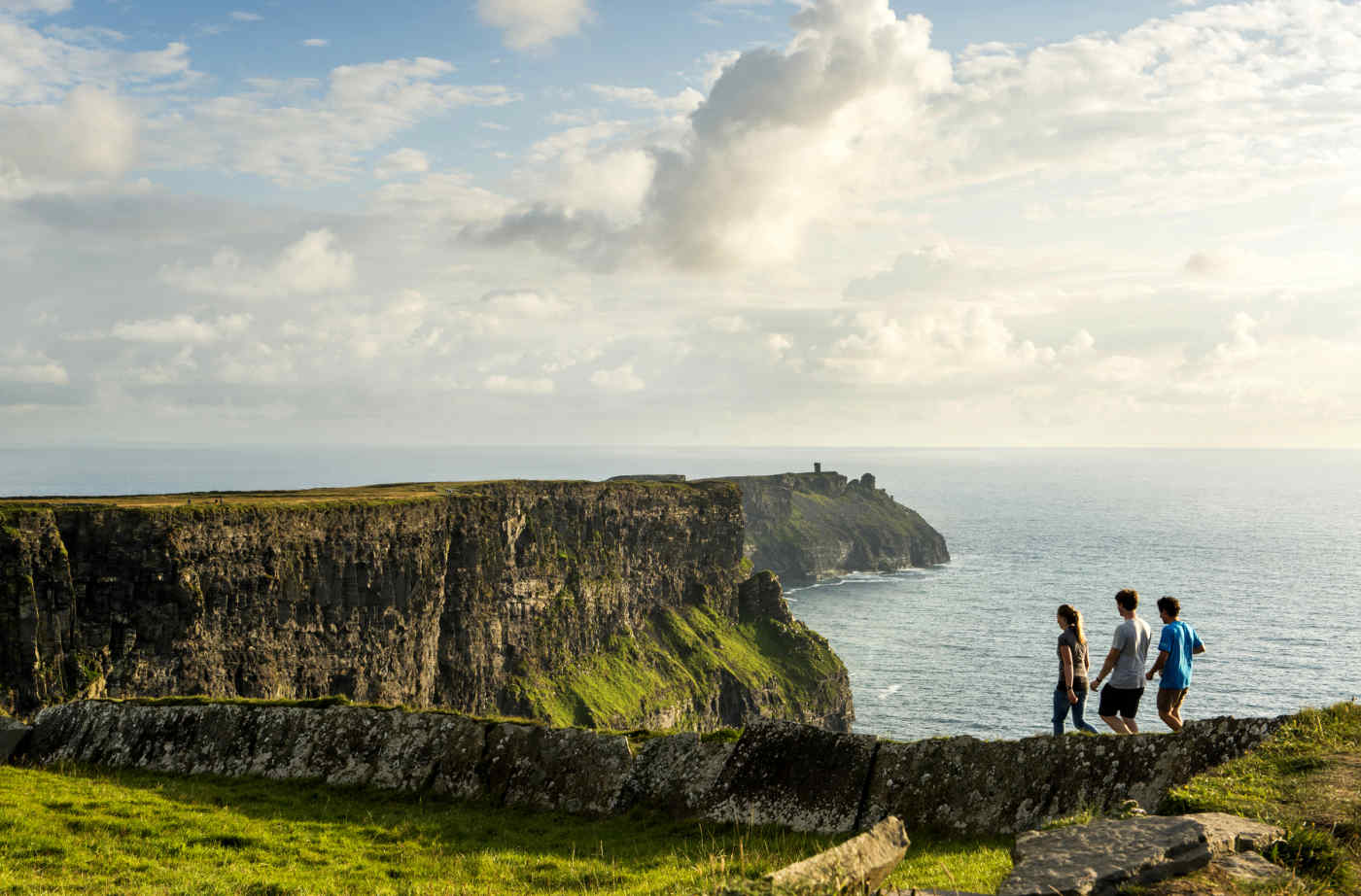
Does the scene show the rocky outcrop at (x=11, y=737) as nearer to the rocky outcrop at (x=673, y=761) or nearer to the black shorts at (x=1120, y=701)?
the rocky outcrop at (x=673, y=761)

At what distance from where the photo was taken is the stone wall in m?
11.1

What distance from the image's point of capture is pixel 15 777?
49.0ft

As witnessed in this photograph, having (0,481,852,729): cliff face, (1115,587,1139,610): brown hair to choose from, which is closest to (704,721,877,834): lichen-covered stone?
(1115,587,1139,610): brown hair

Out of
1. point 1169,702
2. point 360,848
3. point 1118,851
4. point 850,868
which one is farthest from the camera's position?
point 1169,702

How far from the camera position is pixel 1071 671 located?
16.2 meters

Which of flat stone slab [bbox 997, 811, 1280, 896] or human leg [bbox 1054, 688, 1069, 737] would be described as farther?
human leg [bbox 1054, 688, 1069, 737]

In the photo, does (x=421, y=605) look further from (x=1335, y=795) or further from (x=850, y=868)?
(x=1335, y=795)

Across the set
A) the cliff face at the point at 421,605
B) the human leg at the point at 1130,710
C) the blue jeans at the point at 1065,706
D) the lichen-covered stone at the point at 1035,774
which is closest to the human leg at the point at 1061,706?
the blue jeans at the point at 1065,706

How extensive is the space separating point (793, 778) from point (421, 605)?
80902 millimetres

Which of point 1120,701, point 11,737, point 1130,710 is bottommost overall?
point 11,737

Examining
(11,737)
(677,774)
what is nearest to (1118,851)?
(677,774)

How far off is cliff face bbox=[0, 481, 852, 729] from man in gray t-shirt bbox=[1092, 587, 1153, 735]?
6116 cm

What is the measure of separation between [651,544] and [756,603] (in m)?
27.4

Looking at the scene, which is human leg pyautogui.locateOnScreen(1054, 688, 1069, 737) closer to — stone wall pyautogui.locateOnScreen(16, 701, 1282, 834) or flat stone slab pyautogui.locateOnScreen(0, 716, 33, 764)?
stone wall pyautogui.locateOnScreen(16, 701, 1282, 834)
